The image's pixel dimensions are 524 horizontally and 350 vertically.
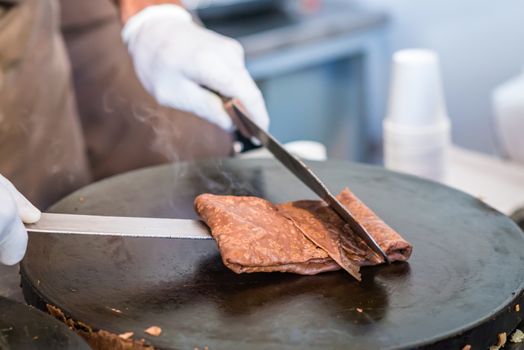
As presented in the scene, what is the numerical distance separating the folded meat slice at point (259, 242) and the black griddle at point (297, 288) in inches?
0.9

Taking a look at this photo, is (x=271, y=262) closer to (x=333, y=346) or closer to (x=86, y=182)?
(x=333, y=346)

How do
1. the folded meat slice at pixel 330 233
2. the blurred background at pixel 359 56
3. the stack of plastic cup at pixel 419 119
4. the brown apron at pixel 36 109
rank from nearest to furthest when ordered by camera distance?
the folded meat slice at pixel 330 233 < the brown apron at pixel 36 109 < the stack of plastic cup at pixel 419 119 < the blurred background at pixel 359 56

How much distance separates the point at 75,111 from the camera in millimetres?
2109

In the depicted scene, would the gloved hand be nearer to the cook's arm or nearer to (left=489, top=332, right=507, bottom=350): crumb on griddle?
(left=489, top=332, right=507, bottom=350): crumb on griddle

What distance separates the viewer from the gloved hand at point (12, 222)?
3.47 feet

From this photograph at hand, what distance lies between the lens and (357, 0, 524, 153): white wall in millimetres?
3559

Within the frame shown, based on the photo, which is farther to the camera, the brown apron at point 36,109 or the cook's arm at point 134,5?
the cook's arm at point 134,5

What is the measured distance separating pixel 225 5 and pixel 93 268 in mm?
2720

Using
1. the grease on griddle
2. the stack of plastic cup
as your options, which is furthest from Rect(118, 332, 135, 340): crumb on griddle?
the stack of plastic cup

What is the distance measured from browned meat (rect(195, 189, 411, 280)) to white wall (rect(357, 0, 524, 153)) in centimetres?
255

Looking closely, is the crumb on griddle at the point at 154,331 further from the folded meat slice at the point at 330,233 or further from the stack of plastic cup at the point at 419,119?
the stack of plastic cup at the point at 419,119

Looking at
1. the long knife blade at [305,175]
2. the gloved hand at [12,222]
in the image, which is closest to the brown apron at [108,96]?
the long knife blade at [305,175]

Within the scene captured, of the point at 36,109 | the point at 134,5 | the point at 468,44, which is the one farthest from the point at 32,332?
the point at 468,44

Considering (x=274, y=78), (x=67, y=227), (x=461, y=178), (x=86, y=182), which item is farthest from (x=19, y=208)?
(x=274, y=78)
